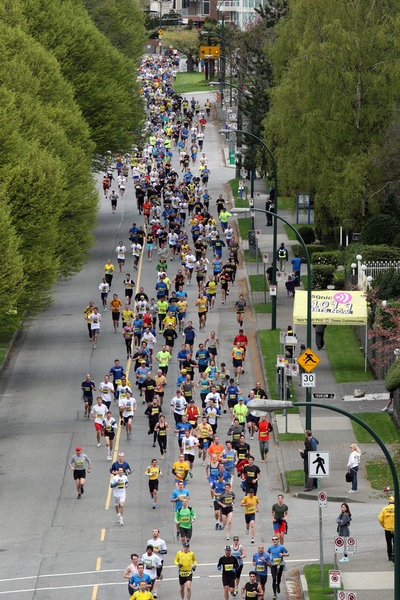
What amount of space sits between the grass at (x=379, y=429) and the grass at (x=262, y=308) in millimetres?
12360

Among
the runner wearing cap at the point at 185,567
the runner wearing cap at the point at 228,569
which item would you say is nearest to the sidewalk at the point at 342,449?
the runner wearing cap at the point at 228,569

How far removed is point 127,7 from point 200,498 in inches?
2776

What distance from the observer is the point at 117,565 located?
70.2ft

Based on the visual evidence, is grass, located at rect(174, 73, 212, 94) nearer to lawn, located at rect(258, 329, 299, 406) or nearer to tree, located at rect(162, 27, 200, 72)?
tree, located at rect(162, 27, 200, 72)

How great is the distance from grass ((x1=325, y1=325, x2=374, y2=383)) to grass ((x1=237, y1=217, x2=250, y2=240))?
1668cm

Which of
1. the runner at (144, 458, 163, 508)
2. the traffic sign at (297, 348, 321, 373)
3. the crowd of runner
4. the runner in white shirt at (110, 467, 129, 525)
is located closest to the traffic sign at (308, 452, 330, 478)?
the crowd of runner

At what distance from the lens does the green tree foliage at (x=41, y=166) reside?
3416cm

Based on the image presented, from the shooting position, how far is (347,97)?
45.7m

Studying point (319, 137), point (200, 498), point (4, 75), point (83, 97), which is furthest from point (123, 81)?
point (200, 498)

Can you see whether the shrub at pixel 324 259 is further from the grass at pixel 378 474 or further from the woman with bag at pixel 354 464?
the woman with bag at pixel 354 464

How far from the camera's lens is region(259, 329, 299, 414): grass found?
109 ft

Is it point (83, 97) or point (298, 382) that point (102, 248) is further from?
point (298, 382)

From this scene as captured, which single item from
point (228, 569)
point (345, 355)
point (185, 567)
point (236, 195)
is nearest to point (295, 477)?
point (228, 569)

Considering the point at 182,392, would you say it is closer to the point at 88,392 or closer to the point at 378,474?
the point at 88,392
